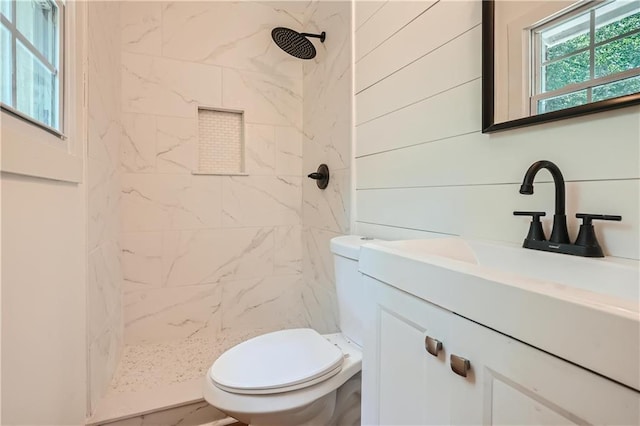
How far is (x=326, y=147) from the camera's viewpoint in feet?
6.56

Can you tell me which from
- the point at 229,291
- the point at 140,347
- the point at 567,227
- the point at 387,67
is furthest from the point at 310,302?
the point at 567,227

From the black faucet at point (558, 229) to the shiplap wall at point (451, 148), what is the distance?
4cm

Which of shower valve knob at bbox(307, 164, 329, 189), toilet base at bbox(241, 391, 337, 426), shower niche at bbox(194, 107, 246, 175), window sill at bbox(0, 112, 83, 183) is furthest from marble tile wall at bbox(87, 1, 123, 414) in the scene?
shower valve knob at bbox(307, 164, 329, 189)

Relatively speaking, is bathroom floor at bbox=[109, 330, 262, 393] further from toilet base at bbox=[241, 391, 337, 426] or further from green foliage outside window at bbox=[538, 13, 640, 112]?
green foliage outside window at bbox=[538, 13, 640, 112]

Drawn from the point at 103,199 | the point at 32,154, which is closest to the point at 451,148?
the point at 32,154

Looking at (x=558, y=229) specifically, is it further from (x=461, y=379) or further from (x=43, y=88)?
(x=43, y=88)

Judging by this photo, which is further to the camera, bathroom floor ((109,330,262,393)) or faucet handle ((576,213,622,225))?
bathroom floor ((109,330,262,393))

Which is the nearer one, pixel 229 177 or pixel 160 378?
pixel 160 378

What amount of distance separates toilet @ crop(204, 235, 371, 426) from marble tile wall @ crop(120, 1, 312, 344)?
0.77 metres

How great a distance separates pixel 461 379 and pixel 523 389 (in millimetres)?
109

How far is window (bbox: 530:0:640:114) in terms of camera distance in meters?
0.69

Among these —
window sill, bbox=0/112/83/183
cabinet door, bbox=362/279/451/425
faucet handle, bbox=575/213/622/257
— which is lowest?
cabinet door, bbox=362/279/451/425

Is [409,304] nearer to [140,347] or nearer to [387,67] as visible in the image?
[387,67]

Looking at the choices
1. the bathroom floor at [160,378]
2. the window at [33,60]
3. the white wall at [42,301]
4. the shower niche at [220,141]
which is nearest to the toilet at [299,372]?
the white wall at [42,301]
